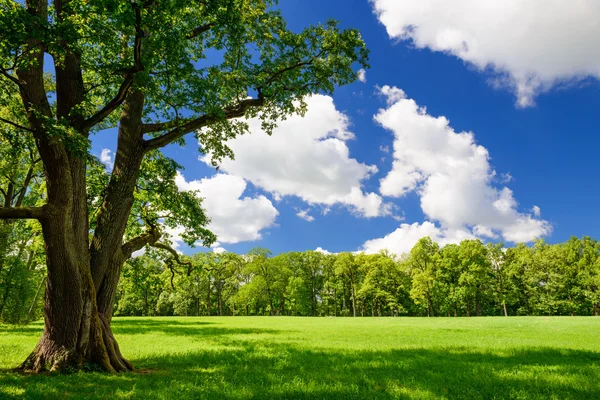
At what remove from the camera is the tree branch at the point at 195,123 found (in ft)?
38.9

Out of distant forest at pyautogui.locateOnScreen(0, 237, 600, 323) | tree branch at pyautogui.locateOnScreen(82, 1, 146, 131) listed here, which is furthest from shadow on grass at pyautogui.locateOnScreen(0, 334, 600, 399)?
distant forest at pyautogui.locateOnScreen(0, 237, 600, 323)

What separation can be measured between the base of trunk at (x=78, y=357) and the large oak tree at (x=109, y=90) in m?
0.03

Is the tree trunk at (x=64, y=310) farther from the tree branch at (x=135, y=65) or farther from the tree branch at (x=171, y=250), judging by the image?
the tree branch at (x=171, y=250)

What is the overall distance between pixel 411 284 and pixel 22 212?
278ft

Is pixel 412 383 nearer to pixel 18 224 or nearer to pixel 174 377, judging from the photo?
pixel 174 377

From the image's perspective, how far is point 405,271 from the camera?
283 feet

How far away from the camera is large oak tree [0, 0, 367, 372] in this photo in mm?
9039

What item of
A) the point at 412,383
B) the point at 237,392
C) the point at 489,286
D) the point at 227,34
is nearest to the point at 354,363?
the point at 412,383

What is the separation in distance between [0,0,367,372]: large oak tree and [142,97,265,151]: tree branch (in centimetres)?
4

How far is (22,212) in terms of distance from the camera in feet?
31.3

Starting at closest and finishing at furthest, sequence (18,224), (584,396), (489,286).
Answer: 1. (584,396)
2. (18,224)
3. (489,286)

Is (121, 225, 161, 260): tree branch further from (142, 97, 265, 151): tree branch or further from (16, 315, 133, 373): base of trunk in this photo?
(142, 97, 265, 151): tree branch

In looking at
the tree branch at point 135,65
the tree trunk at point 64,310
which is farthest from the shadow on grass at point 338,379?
the tree branch at point 135,65

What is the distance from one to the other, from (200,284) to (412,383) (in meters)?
91.4
